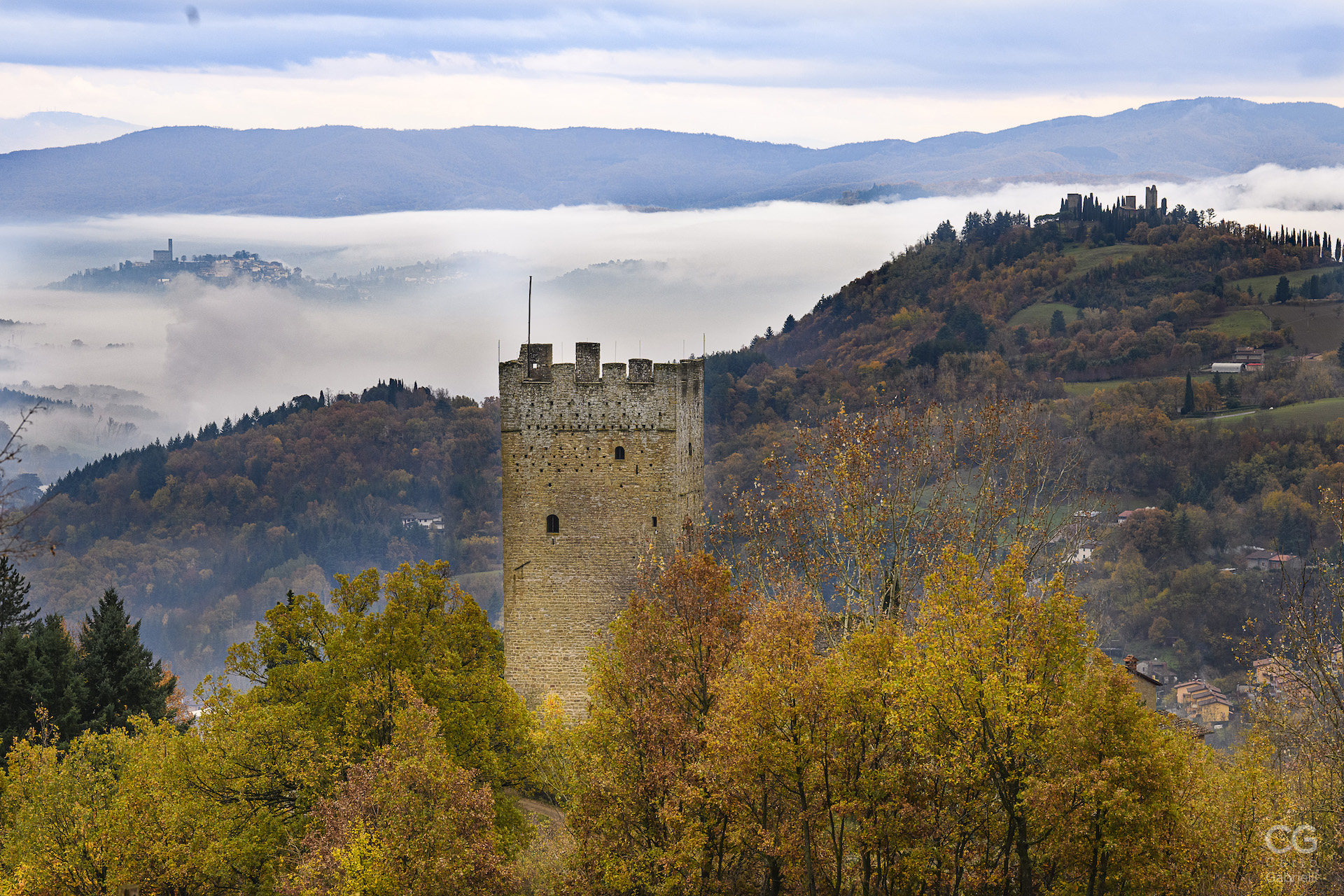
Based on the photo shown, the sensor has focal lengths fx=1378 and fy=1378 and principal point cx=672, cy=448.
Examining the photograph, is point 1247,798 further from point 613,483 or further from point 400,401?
point 400,401

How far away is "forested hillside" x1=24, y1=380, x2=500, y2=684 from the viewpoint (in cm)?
13788

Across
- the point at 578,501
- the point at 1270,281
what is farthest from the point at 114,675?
the point at 1270,281

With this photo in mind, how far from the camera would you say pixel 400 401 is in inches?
6107

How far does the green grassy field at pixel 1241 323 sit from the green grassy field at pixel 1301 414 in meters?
20.7

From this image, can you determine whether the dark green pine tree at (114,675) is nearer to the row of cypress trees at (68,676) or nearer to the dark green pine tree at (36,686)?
the row of cypress trees at (68,676)

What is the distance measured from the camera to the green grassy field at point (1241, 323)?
147 meters

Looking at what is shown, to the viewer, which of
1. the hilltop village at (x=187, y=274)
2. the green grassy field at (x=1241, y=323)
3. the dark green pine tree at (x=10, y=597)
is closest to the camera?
the dark green pine tree at (x=10, y=597)

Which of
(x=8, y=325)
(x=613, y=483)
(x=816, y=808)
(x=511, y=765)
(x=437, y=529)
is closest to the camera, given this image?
(x=816, y=808)

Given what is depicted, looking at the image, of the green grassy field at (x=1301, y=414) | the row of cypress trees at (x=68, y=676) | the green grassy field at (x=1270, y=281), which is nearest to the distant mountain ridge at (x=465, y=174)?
the green grassy field at (x=1270, y=281)

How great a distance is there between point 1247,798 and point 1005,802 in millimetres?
3934

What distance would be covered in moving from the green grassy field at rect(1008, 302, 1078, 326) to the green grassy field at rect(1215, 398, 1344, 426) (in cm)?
2789

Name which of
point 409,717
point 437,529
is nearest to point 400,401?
point 437,529

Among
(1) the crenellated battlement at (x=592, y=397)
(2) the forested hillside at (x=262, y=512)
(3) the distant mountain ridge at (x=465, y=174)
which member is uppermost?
(3) the distant mountain ridge at (x=465, y=174)

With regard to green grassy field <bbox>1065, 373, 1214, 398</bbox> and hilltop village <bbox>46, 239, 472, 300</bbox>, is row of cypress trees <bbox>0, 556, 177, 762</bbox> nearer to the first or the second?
green grassy field <bbox>1065, 373, 1214, 398</bbox>
